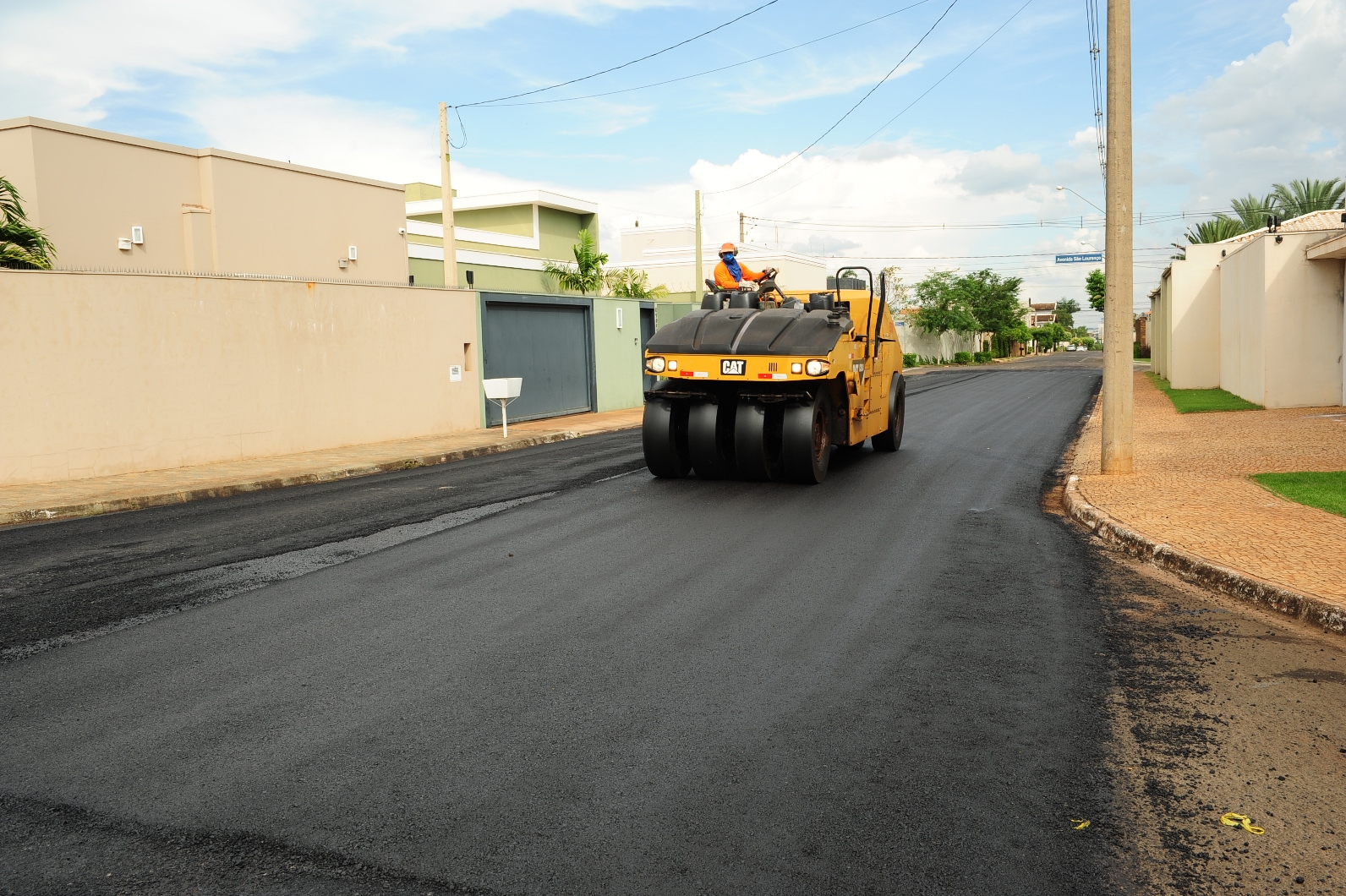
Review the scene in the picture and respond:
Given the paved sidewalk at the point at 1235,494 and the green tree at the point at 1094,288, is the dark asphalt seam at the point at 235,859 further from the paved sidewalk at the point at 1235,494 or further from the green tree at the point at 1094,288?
the green tree at the point at 1094,288

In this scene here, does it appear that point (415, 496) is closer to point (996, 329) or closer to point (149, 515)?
point (149, 515)

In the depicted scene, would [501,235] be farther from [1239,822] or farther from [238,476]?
[1239,822]

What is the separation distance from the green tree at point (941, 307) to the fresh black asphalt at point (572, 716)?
207ft

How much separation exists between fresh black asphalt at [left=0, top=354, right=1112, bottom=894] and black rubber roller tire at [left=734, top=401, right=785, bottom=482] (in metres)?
2.41

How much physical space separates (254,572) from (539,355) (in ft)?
50.9

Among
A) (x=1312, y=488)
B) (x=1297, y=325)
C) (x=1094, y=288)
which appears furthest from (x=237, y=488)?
(x=1094, y=288)

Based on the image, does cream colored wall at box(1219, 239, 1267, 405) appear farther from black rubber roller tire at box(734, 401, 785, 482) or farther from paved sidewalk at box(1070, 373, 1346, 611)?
black rubber roller tire at box(734, 401, 785, 482)

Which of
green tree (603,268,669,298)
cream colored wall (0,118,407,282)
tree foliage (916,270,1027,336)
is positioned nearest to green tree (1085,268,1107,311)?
tree foliage (916,270,1027,336)

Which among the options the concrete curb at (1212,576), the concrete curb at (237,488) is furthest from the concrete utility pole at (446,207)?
the concrete curb at (1212,576)

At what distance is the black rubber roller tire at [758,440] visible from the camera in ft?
37.3

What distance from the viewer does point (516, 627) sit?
6.03 meters

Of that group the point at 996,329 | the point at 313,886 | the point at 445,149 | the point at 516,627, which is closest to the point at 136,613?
the point at 516,627

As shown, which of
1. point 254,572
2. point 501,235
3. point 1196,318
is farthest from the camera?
point 501,235

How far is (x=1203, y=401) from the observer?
22.2 metres
